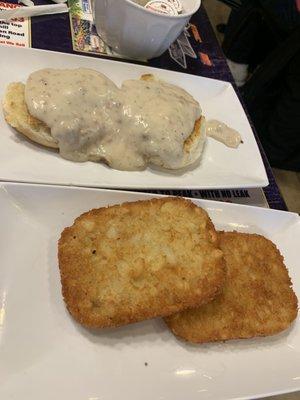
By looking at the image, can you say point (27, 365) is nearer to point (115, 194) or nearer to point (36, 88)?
point (115, 194)

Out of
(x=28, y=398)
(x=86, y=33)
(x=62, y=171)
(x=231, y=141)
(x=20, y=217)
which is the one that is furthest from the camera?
(x=86, y=33)

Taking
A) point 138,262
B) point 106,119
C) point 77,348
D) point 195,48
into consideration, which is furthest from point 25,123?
point 195,48

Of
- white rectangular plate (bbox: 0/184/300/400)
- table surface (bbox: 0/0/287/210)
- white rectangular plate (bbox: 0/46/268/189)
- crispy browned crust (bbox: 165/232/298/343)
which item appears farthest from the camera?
table surface (bbox: 0/0/287/210)

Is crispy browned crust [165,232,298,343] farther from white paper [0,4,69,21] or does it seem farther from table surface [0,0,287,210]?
white paper [0,4,69,21]

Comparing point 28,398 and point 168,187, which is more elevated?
point 168,187

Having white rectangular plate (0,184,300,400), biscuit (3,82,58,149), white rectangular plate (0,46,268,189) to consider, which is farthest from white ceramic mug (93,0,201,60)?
white rectangular plate (0,184,300,400)

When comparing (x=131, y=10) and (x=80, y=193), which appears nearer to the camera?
(x=80, y=193)

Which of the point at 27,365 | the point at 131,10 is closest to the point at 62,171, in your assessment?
the point at 27,365

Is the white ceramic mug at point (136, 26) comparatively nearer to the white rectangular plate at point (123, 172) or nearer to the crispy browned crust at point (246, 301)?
the white rectangular plate at point (123, 172)
